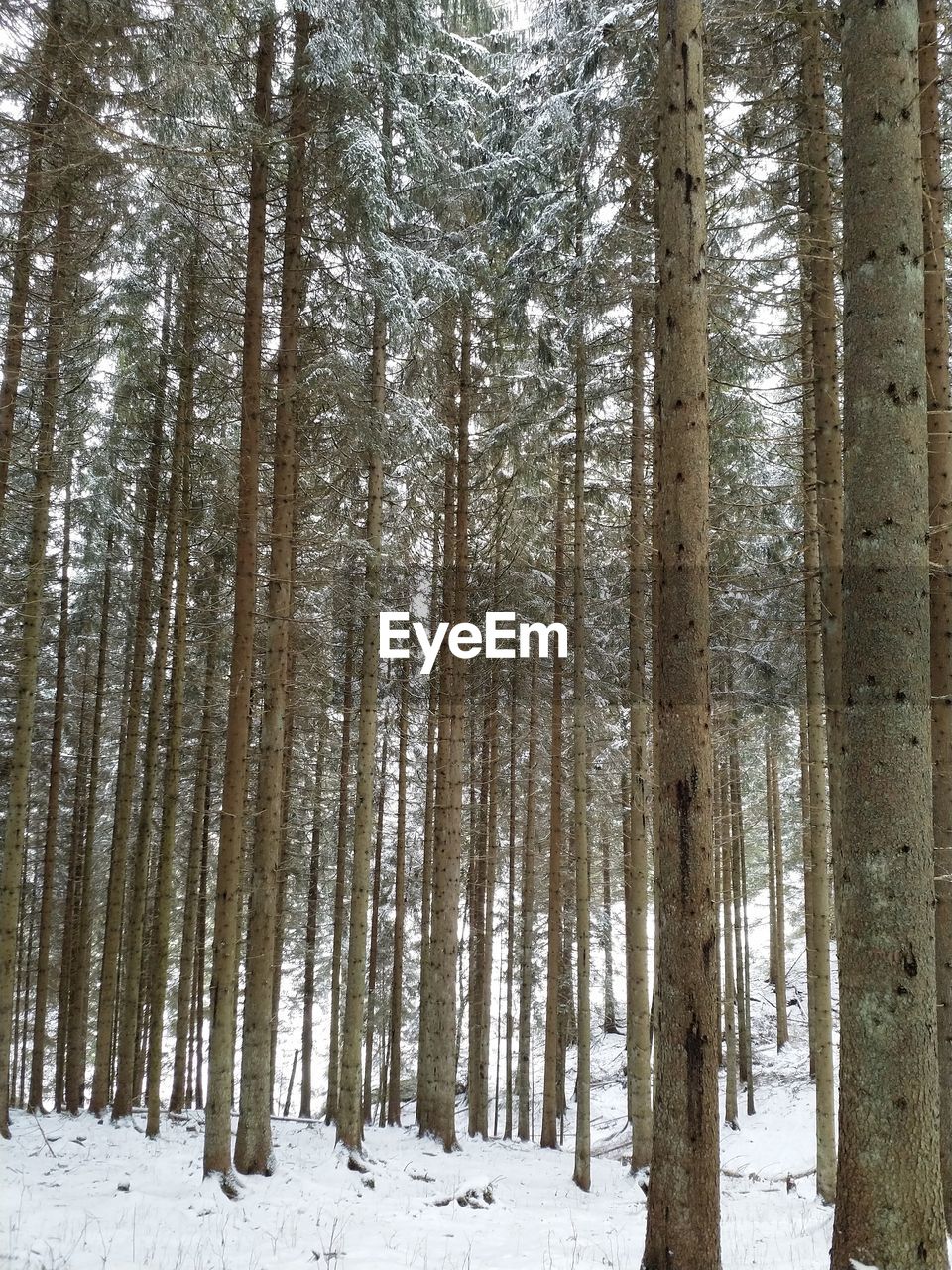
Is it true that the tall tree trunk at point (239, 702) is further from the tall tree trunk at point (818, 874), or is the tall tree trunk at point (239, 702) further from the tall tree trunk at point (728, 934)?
the tall tree trunk at point (728, 934)

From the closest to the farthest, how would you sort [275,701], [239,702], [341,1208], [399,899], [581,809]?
1. [341,1208]
2. [239,702]
3. [275,701]
4. [581,809]
5. [399,899]

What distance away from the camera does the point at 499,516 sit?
43.5 feet

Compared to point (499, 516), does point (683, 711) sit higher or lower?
lower

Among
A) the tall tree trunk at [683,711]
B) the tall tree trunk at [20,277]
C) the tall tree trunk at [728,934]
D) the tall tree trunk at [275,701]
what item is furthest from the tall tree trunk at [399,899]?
the tall tree trunk at [683,711]

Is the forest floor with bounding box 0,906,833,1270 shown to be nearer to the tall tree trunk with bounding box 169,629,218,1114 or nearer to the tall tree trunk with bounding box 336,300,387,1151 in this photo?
the tall tree trunk with bounding box 336,300,387,1151

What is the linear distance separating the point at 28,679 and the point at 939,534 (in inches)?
395

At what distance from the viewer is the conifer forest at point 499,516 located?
398 centimetres

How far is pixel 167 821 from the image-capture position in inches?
436

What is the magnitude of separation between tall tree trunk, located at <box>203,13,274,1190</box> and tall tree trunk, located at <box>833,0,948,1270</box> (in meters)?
6.05

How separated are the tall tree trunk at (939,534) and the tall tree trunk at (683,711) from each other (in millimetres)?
2762

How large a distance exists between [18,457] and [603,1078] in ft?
77.5

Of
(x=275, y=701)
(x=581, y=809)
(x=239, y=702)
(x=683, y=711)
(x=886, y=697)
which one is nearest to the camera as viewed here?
(x=886, y=697)

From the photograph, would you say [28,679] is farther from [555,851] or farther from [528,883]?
[528,883]

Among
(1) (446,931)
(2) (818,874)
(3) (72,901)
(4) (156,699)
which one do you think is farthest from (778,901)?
(3) (72,901)
